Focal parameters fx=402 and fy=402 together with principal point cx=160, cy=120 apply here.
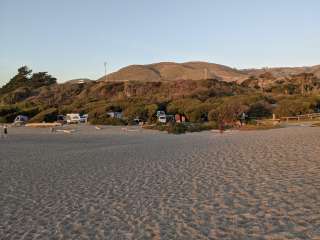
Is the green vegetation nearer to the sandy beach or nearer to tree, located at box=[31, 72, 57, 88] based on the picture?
tree, located at box=[31, 72, 57, 88]

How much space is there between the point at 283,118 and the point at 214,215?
119ft

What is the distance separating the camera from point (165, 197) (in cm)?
846

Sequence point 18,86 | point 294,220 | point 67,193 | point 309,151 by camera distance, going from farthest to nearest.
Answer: point 18,86
point 309,151
point 67,193
point 294,220

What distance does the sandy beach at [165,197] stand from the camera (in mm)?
6164

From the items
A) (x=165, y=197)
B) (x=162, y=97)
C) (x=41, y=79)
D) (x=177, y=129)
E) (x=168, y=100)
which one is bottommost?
(x=165, y=197)

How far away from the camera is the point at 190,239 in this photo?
5.67 m

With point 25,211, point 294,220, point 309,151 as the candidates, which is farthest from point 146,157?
point 294,220

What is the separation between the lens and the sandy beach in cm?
616

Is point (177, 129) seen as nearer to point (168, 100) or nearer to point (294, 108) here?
point (294, 108)

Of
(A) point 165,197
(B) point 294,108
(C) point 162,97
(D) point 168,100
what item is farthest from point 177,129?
(C) point 162,97

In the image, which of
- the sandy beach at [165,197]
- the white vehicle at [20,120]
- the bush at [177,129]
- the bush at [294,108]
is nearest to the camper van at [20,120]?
the white vehicle at [20,120]

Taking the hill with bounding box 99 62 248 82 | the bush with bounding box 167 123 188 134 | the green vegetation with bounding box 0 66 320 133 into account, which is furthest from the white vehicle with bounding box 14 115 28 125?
the hill with bounding box 99 62 248 82

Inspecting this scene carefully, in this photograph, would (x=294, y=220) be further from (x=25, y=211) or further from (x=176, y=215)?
(x=25, y=211)

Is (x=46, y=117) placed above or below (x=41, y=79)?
below
